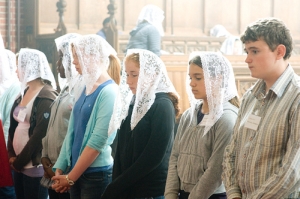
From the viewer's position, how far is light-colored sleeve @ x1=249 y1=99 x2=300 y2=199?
2.37 m

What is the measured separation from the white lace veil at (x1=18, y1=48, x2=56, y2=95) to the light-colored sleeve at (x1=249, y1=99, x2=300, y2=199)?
248 centimetres

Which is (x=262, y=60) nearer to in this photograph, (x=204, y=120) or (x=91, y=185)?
(x=204, y=120)

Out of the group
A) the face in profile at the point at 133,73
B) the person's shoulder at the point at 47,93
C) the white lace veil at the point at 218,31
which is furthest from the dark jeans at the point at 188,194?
the white lace veil at the point at 218,31

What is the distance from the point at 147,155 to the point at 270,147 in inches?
35.0

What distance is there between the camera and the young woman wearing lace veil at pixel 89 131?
3539mm

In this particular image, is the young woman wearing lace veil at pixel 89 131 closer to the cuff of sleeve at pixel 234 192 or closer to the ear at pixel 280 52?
the cuff of sleeve at pixel 234 192

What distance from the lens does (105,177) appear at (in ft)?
11.8

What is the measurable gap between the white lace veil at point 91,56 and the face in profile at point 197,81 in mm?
824

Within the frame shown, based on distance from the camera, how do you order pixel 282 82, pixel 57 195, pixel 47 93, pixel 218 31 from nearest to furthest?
1. pixel 282 82
2. pixel 57 195
3. pixel 47 93
4. pixel 218 31

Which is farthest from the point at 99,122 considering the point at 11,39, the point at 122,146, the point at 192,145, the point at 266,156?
the point at 11,39

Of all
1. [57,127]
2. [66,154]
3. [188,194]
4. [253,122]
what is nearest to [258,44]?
[253,122]

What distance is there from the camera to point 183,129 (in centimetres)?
314

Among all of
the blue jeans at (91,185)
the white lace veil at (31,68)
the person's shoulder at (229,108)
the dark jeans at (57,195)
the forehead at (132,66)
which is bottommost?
the dark jeans at (57,195)

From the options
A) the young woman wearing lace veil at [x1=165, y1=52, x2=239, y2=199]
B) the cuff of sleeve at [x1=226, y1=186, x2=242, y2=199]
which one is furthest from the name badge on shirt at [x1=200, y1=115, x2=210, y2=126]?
the cuff of sleeve at [x1=226, y1=186, x2=242, y2=199]
